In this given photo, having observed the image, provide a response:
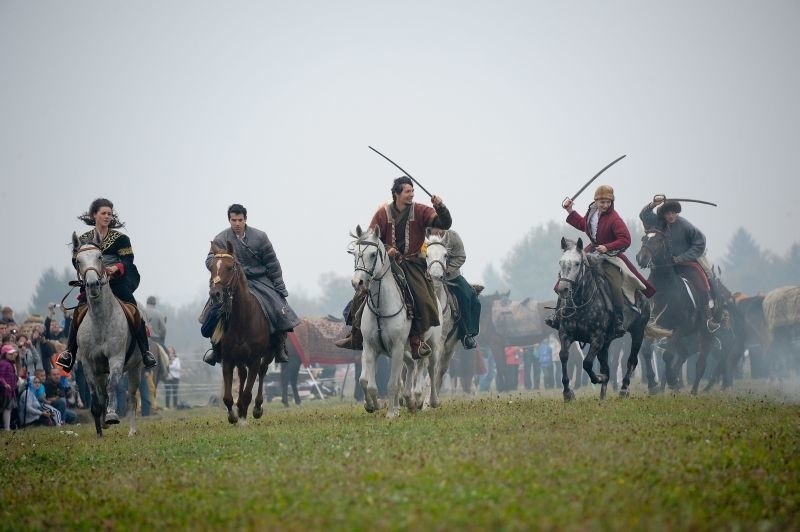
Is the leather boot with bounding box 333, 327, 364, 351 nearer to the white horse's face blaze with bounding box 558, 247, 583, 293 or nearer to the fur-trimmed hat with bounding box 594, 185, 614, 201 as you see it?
the white horse's face blaze with bounding box 558, 247, 583, 293

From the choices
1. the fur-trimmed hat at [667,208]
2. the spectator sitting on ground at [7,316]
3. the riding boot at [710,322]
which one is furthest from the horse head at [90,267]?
the riding boot at [710,322]

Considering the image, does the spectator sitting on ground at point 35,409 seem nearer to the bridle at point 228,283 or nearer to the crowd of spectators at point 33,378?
the crowd of spectators at point 33,378

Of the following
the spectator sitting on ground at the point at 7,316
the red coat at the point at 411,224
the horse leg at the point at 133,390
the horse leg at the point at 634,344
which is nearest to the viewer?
the red coat at the point at 411,224

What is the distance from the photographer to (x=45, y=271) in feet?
445

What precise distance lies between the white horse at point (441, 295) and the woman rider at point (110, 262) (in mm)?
4591

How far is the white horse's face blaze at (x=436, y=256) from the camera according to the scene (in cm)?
1568

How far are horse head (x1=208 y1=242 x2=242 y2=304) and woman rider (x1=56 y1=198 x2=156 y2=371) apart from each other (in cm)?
140

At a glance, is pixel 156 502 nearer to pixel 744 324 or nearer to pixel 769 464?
pixel 769 464

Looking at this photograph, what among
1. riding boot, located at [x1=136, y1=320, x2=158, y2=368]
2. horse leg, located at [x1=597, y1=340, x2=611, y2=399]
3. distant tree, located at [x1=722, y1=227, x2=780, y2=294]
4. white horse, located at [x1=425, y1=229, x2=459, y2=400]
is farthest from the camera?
distant tree, located at [x1=722, y1=227, x2=780, y2=294]

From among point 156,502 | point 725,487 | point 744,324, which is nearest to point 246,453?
point 156,502

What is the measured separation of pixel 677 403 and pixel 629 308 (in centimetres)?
293

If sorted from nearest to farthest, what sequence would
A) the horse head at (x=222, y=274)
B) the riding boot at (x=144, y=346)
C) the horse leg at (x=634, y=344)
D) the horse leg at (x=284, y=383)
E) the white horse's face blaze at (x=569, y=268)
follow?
1. the horse head at (x=222, y=274)
2. the riding boot at (x=144, y=346)
3. the white horse's face blaze at (x=569, y=268)
4. the horse leg at (x=634, y=344)
5. the horse leg at (x=284, y=383)

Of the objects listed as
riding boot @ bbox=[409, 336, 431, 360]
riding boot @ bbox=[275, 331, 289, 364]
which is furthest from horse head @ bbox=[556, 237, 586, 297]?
riding boot @ bbox=[275, 331, 289, 364]

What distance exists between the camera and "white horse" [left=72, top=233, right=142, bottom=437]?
1408cm
